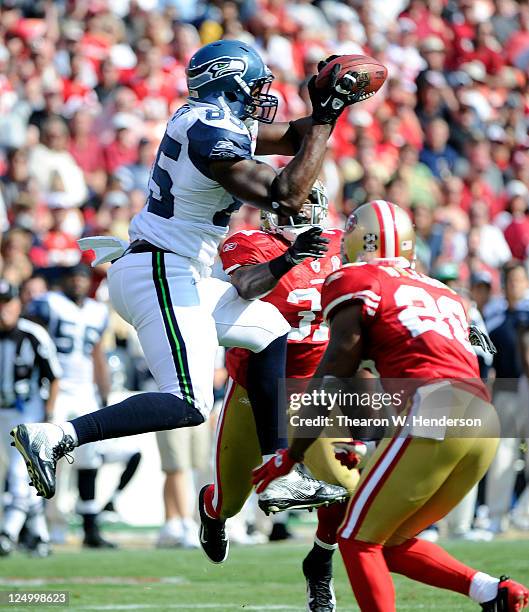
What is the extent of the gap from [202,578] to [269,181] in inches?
125

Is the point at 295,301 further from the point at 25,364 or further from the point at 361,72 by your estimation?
the point at 25,364

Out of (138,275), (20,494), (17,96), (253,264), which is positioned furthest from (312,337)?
(17,96)

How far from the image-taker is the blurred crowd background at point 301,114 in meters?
10.6

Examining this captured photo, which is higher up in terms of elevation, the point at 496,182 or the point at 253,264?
the point at 253,264

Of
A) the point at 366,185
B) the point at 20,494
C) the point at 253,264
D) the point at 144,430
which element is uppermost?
the point at 253,264

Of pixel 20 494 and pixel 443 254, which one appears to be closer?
pixel 20 494

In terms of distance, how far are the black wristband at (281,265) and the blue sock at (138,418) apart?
639 mm

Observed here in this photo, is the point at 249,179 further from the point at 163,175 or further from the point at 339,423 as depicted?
the point at 339,423

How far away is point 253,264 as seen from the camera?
5770 mm

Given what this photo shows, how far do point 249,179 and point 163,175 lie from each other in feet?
1.59

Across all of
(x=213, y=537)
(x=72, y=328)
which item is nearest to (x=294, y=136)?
(x=213, y=537)

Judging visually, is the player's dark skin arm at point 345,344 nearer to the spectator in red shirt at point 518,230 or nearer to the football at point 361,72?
the football at point 361,72

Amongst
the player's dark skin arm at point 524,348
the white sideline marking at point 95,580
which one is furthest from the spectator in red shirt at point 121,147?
the white sideline marking at point 95,580

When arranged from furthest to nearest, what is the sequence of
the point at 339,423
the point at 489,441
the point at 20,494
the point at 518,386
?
the point at 518,386 → the point at 20,494 → the point at 339,423 → the point at 489,441
